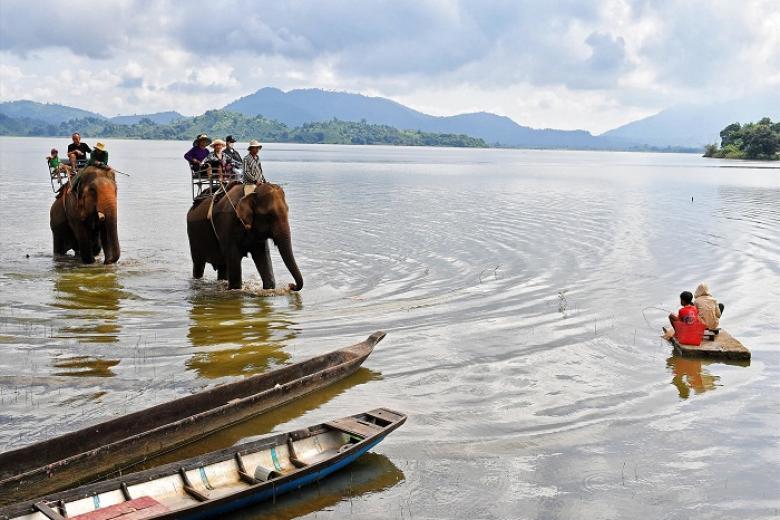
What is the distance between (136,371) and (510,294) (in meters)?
10.5

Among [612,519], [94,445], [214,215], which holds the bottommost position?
[612,519]

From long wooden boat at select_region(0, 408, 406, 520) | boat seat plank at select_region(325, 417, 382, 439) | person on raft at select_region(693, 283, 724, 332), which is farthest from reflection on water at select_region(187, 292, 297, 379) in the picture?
person on raft at select_region(693, 283, 724, 332)

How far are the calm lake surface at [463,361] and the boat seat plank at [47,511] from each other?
2159 millimetres

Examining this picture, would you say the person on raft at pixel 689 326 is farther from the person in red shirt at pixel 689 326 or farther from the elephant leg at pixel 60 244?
the elephant leg at pixel 60 244

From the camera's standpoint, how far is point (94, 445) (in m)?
9.65

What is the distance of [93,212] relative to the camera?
22578 mm

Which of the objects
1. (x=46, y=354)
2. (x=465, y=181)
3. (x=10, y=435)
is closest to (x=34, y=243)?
(x=46, y=354)

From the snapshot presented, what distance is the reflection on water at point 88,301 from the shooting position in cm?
1628

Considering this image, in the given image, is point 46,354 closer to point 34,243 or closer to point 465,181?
point 34,243

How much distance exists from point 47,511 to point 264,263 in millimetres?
→ 12609

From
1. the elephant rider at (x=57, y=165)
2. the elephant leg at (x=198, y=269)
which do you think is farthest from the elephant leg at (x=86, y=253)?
the elephant leg at (x=198, y=269)

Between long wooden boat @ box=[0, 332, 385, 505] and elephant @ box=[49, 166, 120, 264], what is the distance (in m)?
11.7

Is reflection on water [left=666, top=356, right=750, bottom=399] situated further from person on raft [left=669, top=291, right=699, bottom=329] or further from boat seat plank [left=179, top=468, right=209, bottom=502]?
boat seat plank [left=179, top=468, right=209, bottom=502]

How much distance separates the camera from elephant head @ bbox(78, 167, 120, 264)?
22.3 meters
